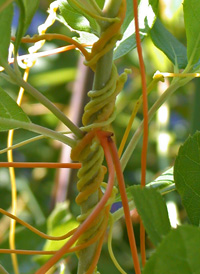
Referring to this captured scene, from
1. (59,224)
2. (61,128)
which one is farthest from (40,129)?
(61,128)

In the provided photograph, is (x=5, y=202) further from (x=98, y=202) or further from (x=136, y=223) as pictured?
(x=98, y=202)

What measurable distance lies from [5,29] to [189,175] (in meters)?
0.16

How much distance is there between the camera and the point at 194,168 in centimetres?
42

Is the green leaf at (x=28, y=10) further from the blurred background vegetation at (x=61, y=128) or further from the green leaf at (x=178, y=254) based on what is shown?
the blurred background vegetation at (x=61, y=128)

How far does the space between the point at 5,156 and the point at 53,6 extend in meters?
0.68

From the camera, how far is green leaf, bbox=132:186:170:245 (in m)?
0.32

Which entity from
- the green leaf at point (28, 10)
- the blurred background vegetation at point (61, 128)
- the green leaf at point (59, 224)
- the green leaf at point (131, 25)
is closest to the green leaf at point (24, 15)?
the green leaf at point (28, 10)

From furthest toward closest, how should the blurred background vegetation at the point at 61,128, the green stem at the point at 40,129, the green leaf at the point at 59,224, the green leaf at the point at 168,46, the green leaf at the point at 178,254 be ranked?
the blurred background vegetation at the point at 61,128 → the green leaf at the point at 59,224 → the green leaf at the point at 168,46 → the green stem at the point at 40,129 → the green leaf at the point at 178,254

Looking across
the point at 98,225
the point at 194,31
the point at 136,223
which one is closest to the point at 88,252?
the point at 98,225

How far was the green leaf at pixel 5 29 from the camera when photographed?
1.16 ft

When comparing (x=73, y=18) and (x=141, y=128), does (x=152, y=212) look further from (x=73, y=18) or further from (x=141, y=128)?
(x=73, y=18)

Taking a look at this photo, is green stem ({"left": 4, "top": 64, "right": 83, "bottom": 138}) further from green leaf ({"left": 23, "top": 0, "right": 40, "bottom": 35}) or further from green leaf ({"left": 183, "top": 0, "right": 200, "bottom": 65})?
green leaf ({"left": 183, "top": 0, "right": 200, "bottom": 65})

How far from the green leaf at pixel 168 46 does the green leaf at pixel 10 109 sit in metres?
0.15


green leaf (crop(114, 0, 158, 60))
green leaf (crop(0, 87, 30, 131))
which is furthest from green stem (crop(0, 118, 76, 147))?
green leaf (crop(114, 0, 158, 60))
